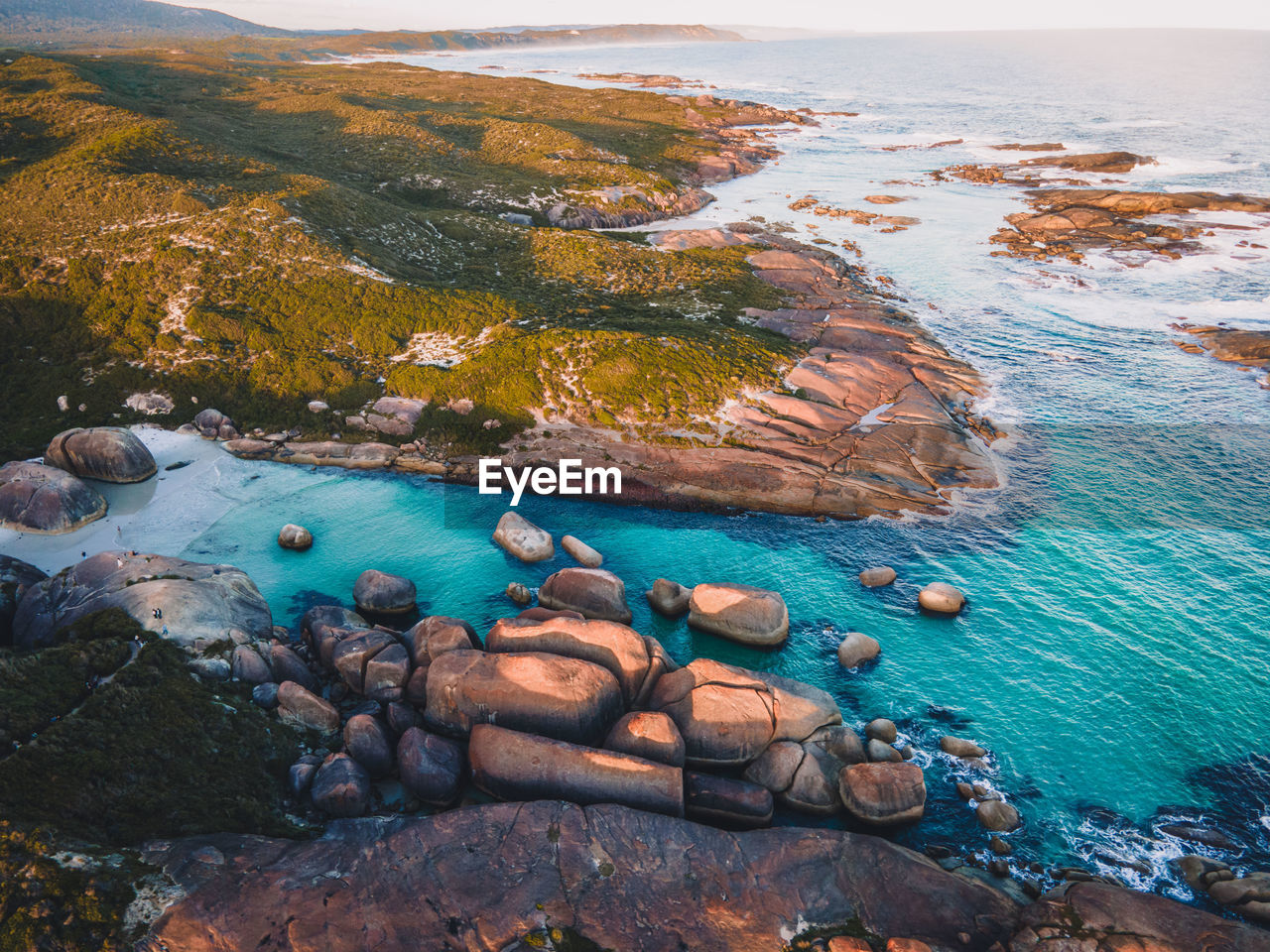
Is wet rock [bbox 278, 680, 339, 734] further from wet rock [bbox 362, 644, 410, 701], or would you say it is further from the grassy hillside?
the grassy hillside

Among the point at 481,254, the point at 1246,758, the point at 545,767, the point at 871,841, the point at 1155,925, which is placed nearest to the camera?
the point at 1155,925

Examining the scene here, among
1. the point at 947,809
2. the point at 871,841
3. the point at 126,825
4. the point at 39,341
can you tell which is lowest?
the point at 947,809

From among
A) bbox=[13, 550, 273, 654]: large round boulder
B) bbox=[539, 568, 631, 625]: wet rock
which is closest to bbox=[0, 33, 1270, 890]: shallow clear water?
bbox=[539, 568, 631, 625]: wet rock

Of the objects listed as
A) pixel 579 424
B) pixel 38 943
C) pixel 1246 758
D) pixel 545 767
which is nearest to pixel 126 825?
pixel 38 943

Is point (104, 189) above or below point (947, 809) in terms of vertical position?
above

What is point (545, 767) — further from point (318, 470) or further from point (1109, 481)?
point (1109, 481)

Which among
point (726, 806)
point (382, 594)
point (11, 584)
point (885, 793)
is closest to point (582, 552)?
point (382, 594)
